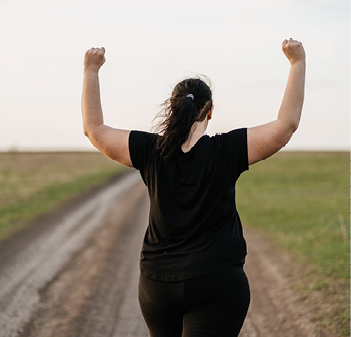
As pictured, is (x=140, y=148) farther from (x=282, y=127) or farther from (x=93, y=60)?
(x=282, y=127)

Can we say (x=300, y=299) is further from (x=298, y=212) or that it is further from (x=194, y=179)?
(x=298, y=212)

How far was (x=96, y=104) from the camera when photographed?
2018 millimetres

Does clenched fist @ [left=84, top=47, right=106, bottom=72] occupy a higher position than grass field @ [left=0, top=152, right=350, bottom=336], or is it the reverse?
→ clenched fist @ [left=84, top=47, right=106, bottom=72]

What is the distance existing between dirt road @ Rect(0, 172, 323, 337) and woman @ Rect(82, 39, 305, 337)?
2.78 metres

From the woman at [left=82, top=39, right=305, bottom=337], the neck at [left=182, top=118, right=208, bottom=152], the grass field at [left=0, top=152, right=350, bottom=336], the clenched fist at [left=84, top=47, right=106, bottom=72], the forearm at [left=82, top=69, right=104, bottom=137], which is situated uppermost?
the clenched fist at [left=84, top=47, right=106, bottom=72]

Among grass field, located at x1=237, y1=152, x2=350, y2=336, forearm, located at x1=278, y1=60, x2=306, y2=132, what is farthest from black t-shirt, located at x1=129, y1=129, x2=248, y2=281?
grass field, located at x1=237, y1=152, x2=350, y2=336

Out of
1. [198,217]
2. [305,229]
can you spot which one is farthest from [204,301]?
[305,229]

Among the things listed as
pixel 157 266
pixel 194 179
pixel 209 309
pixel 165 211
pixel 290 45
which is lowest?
pixel 209 309

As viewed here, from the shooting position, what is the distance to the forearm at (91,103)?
6.56 feet

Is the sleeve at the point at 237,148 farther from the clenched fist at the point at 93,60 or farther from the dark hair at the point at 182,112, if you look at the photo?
the clenched fist at the point at 93,60

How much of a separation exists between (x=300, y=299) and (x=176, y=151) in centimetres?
430

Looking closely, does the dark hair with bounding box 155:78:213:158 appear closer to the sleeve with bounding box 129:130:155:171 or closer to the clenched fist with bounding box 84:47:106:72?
the sleeve with bounding box 129:130:155:171

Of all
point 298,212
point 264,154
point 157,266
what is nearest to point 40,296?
point 157,266

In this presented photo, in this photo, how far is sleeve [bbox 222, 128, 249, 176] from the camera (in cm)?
179
